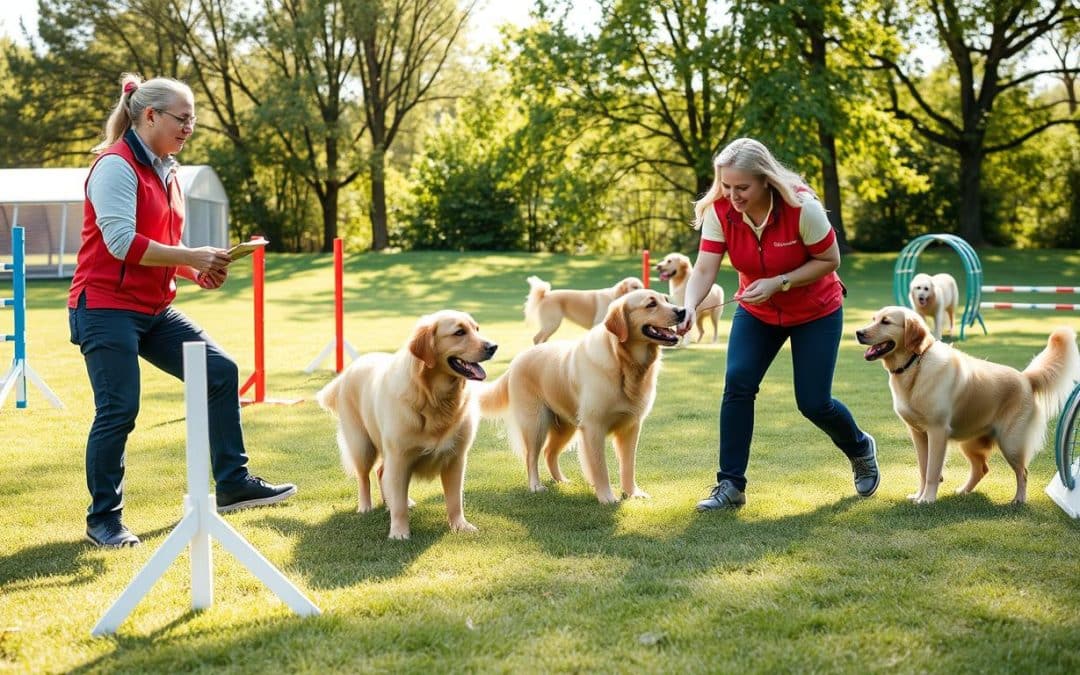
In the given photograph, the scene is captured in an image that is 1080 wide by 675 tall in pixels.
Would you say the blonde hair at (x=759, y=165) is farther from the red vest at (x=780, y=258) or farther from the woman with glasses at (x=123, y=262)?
the woman with glasses at (x=123, y=262)

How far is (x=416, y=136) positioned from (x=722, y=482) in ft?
127

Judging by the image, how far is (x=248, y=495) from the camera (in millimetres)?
5391

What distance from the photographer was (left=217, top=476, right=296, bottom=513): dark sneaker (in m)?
5.33

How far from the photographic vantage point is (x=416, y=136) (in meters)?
42.4

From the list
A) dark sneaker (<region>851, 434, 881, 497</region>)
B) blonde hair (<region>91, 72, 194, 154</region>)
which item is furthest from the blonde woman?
blonde hair (<region>91, 72, 194, 154</region>)

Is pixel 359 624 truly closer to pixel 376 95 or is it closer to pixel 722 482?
pixel 722 482

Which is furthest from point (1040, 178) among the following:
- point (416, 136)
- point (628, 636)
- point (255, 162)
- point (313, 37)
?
point (628, 636)

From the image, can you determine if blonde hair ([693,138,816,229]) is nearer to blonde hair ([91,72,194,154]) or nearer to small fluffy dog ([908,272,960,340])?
blonde hair ([91,72,194,154])

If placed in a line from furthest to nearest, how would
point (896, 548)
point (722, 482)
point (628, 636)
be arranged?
point (722, 482)
point (896, 548)
point (628, 636)

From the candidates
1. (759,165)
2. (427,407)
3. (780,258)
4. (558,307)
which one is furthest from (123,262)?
(558,307)

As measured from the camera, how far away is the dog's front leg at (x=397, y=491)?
4.89m

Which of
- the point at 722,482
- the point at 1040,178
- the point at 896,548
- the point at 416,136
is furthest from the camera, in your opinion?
the point at 416,136

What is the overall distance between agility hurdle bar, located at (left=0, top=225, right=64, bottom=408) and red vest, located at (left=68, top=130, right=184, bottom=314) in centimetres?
423

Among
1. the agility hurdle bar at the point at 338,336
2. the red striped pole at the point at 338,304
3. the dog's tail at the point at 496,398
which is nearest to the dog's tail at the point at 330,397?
the dog's tail at the point at 496,398
